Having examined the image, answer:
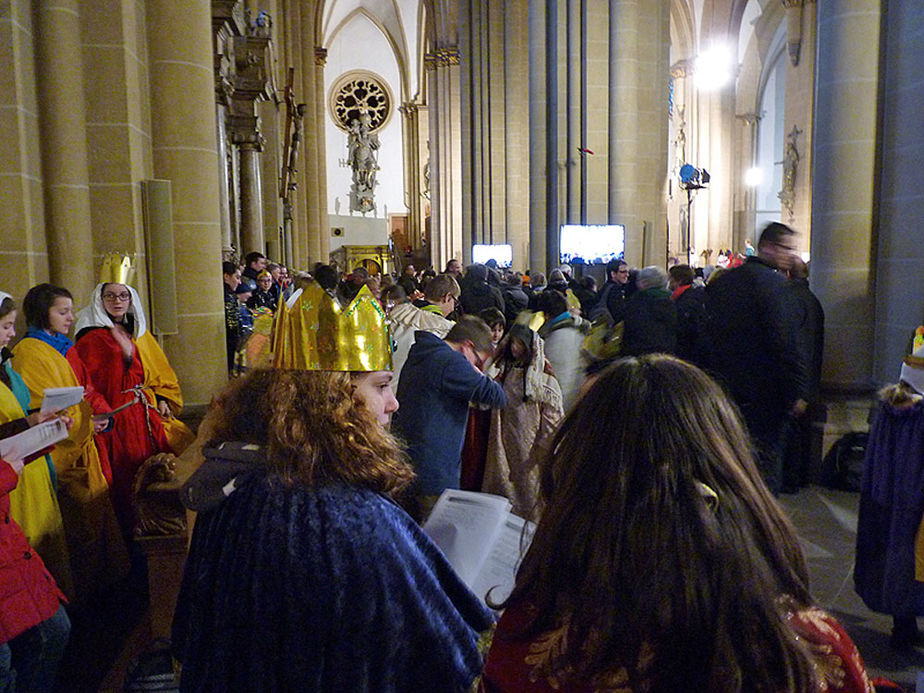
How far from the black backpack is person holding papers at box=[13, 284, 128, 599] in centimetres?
481

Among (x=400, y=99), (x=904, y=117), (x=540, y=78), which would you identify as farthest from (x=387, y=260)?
(x=904, y=117)

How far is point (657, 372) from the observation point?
106 cm

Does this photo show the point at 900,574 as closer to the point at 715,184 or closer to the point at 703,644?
the point at 703,644

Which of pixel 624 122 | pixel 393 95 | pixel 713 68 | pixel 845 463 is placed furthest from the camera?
pixel 393 95

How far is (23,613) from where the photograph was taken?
231 centimetres

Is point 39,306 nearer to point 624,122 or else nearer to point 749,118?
point 624,122

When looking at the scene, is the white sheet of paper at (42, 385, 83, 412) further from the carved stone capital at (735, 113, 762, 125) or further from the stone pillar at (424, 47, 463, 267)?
the carved stone capital at (735, 113, 762, 125)

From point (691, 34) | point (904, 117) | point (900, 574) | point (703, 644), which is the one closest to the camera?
point (703, 644)

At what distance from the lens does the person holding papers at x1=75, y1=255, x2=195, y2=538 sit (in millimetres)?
3893

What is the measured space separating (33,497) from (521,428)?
7.23ft

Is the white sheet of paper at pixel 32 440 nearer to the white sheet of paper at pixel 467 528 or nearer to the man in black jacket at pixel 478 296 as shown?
the white sheet of paper at pixel 467 528

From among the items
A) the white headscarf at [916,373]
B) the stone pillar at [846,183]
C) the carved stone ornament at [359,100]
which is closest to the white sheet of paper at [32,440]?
the white headscarf at [916,373]

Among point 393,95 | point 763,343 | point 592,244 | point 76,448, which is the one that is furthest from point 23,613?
point 393,95

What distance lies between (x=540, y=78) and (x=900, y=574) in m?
11.1
